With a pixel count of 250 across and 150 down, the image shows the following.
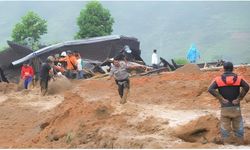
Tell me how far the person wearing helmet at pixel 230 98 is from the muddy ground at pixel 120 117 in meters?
0.26

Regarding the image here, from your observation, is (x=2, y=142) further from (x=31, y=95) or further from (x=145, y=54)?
(x=145, y=54)

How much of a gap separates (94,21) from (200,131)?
31882 mm

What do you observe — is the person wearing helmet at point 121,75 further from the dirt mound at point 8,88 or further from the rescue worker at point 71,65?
the dirt mound at point 8,88

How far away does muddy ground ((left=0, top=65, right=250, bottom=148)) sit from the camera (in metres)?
10.5

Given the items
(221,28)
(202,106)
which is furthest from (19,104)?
(221,28)

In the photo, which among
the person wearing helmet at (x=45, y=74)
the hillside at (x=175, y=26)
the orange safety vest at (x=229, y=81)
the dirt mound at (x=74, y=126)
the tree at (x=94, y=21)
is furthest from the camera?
the hillside at (x=175, y=26)

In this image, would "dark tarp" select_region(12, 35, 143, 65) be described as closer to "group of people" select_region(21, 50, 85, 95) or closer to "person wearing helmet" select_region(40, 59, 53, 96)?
"group of people" select_region(21, 50, 85, 95)

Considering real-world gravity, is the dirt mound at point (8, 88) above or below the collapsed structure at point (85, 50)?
below

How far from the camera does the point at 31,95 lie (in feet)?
69.3

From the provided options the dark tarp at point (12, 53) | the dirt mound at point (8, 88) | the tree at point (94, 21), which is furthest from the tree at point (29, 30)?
the dirt mound at point (8, 88)

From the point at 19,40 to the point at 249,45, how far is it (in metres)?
106

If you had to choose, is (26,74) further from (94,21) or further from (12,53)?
(94,21)

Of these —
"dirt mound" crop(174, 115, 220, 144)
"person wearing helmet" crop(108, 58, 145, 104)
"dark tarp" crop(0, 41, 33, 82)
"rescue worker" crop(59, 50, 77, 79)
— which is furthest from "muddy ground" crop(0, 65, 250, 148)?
"dark tarp" crop(0, 41, 33, 82)

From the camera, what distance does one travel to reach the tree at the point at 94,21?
136 ft
